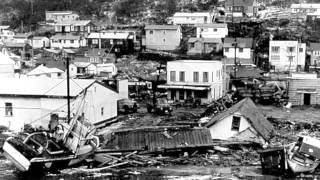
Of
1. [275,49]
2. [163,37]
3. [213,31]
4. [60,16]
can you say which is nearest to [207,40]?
[213,31]

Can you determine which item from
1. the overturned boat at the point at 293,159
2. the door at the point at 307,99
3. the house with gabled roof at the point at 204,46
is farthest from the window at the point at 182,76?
the house with gabled roof at the point at 204,46

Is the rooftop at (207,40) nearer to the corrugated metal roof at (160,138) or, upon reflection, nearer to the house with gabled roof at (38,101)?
the house with gabled roof at (38,101)

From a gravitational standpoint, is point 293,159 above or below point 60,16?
below

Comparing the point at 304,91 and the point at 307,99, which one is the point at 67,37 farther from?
the point at 307,99

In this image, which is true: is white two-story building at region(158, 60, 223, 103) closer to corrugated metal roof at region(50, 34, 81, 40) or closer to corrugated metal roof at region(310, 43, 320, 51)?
corrugated metal roof at region(310, 43, 320, 51)

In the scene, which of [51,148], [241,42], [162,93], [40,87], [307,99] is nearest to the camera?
[51,148]

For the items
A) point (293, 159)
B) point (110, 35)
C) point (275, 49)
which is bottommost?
point (293, 159)

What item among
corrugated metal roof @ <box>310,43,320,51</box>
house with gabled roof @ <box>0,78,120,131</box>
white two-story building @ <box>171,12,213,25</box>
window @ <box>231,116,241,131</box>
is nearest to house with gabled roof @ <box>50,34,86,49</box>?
white two-story building @ <box>171,12,213,25</box>
